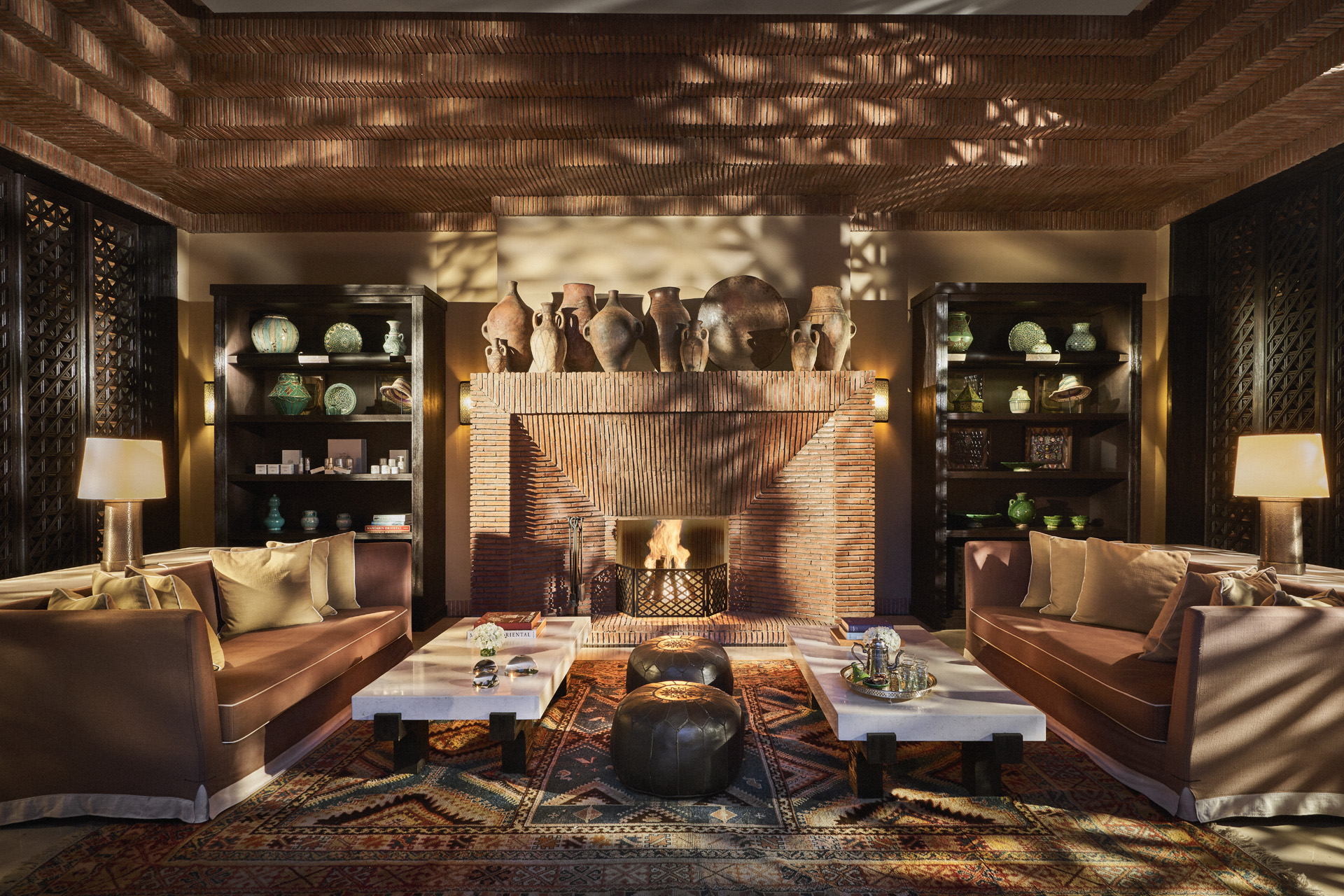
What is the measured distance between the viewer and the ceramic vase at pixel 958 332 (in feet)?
16.9

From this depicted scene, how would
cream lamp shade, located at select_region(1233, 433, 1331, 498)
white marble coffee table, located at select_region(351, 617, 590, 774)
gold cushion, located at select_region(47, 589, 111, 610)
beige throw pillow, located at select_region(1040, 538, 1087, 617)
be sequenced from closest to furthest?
1. gold cushion, located at select_region(47, 589, 111, 610)
2. white marble coffee table, located at select_region(351, 617, 590, 774)
3. cream lamp shade, located at select_region(1233, 433, 1331, 498)
4. beige throw pillow, located at select_region(1040, 538, 1087, 617)

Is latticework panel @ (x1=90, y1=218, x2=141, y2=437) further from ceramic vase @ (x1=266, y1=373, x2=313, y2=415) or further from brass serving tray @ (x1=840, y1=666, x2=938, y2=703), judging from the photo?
brass serving tray @ (x1=840, y1=666, x2=938, y2=703)

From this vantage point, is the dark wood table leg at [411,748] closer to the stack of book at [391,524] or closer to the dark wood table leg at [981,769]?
the dark wood table leg at [981,769]

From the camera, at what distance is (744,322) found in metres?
4.84

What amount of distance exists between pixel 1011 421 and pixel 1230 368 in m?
1.40

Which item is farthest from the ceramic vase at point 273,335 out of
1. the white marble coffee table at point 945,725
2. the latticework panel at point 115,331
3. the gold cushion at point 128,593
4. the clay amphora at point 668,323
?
the white marble coffee table at point 945,725

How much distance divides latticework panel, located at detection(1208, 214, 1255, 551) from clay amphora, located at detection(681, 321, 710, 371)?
353cm

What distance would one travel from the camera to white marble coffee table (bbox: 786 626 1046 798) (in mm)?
2488

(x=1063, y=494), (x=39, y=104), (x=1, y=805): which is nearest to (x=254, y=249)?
(x=39, y=104)

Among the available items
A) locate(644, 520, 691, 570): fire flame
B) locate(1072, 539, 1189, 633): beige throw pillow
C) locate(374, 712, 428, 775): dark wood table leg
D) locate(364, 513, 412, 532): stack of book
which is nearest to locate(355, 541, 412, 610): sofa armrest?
locate(364, 513, 412, 532): stack of book

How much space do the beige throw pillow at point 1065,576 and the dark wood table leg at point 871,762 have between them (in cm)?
162

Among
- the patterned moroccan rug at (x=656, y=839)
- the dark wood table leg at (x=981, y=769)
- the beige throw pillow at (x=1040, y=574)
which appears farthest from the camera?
the beige throw pillow at (x=1040, y=574)

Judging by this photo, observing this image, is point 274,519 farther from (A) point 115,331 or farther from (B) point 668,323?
(B) point 668,323

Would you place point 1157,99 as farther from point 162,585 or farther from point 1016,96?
point 162,585
